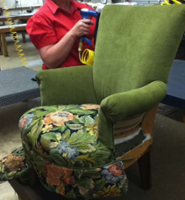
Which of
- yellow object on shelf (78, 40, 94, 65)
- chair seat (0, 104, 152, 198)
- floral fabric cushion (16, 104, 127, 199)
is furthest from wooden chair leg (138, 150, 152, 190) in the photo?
yellow object on shelf (78, 40, 94, 65)

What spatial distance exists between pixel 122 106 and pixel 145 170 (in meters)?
0.44

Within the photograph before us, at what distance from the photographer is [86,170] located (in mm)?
946

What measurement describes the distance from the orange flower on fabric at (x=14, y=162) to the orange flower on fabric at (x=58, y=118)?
33 centimetres

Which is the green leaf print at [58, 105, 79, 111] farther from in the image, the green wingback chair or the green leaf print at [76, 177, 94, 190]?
the green leaf print at [76, 177, 94, 190]

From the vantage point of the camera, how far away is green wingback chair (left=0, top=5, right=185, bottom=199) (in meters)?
0.95

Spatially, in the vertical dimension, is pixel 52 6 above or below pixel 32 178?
above

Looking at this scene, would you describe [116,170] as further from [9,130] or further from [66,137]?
[9,130]

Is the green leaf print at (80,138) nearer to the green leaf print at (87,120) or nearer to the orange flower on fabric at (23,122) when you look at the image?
the green leaf print at (87,120)

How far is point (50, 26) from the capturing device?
1458 millimetres

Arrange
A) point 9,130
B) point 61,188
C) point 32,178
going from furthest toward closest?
point 9,130 → point 32,178 → point 61,188

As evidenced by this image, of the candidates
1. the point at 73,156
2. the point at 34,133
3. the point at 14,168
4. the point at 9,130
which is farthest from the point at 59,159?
the point at 9,130

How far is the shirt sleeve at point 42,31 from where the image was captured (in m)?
1.44

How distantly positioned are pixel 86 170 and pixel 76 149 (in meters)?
0.09

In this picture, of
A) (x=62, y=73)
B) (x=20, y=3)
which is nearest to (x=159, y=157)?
(x=62, y=73)
